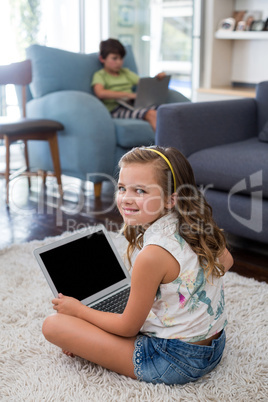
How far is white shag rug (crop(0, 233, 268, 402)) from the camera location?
1.26m

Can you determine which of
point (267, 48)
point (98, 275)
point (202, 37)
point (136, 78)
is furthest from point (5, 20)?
point (98, 275)

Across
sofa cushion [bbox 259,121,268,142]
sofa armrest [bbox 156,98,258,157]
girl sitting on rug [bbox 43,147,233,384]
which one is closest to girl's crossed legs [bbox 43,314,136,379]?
girl sitting on rug [bbox 43,147,233,384]

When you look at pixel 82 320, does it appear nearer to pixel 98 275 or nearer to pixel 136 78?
pixel 98 275

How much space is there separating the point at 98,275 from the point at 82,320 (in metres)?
0.22

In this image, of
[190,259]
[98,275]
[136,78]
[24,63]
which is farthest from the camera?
[136,78]

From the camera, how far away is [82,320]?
4.27ft

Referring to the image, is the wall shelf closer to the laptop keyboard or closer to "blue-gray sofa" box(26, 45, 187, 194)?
Result: "blue-gray sofa" box(26, 45, 187, 194)

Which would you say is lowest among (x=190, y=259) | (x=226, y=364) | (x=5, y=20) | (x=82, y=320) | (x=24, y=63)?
(x=226, y=364)

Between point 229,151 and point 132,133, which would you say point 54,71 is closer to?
point 132,133

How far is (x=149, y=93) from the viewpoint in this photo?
3.51 m

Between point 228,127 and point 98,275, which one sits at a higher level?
point 228,127

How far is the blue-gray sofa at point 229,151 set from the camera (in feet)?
7.18

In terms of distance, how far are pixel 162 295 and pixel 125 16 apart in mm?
4051

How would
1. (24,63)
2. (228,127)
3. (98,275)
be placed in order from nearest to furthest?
1. (98,275)
2. (228,127)
3. (24,63)
